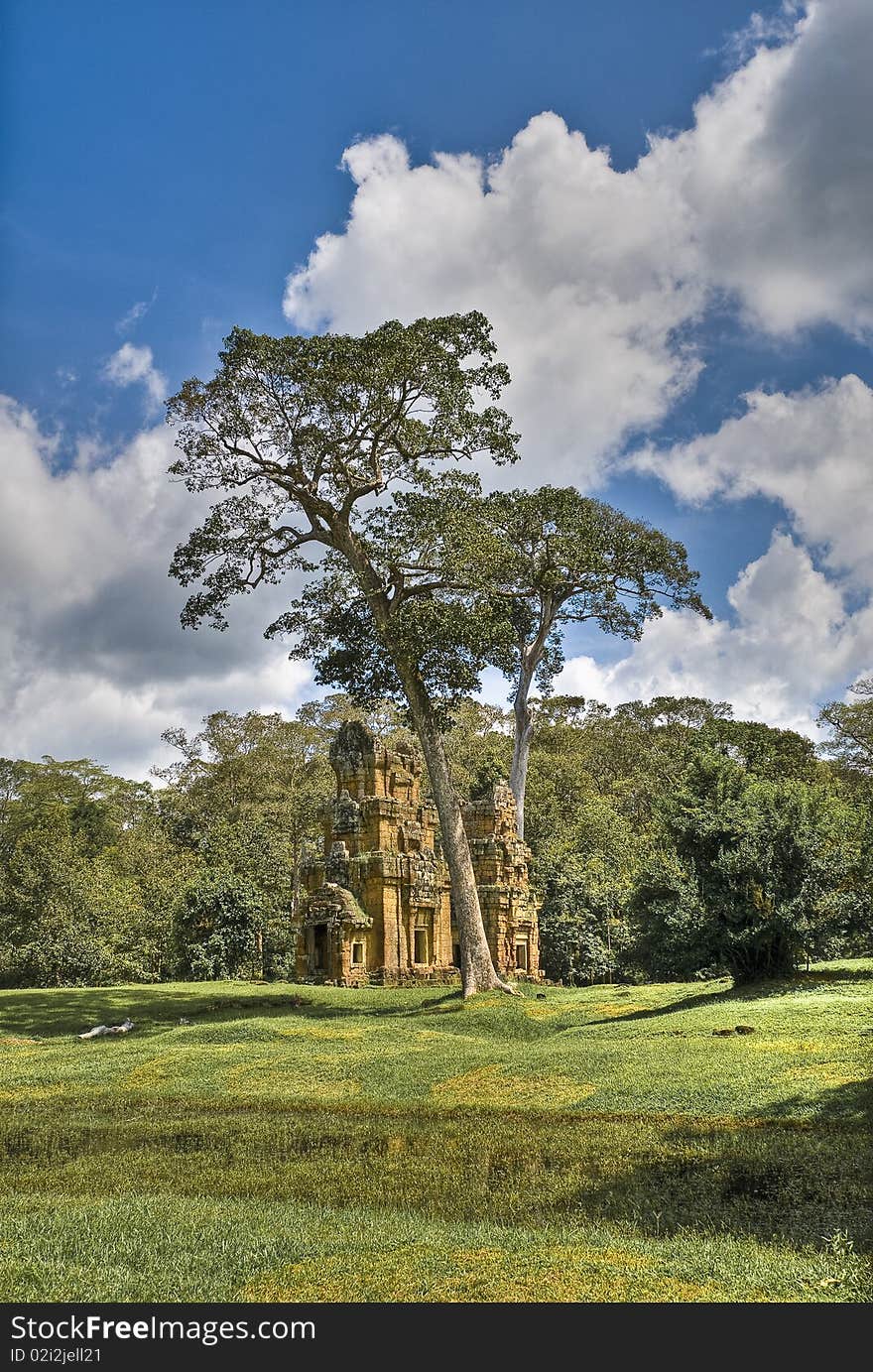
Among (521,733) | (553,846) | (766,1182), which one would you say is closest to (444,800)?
(521,733)

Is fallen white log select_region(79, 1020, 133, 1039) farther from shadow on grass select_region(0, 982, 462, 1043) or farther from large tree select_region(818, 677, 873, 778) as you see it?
large tree select_region(818, 677, 873, 778)

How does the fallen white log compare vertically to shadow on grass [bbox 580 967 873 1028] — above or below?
below

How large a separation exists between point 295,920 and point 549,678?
38.0ft

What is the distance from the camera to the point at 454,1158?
7.65 metres

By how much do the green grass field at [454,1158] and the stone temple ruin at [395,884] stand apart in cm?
1056

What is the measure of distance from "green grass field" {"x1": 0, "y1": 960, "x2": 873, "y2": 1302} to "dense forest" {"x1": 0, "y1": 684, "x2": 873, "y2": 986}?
6.07 feet

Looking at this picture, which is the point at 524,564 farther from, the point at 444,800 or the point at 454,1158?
the point at 454,1158

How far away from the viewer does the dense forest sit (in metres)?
16.5

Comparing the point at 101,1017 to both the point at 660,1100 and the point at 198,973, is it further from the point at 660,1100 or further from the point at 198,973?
the point at 660,1100

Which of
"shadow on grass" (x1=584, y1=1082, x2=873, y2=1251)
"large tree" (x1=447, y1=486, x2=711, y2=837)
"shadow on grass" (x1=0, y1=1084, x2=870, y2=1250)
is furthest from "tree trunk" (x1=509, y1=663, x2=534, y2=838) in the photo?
"shadow on grass" (x1=584, y1=1082, x2=873, y2=1251)

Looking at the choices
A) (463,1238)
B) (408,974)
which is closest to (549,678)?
(408,974)

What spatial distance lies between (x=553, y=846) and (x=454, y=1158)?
2897 centimetres

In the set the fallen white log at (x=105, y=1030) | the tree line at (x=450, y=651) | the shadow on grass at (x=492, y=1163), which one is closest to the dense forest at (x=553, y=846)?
the tree line at (x=450, y=651)

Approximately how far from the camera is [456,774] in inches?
1743
